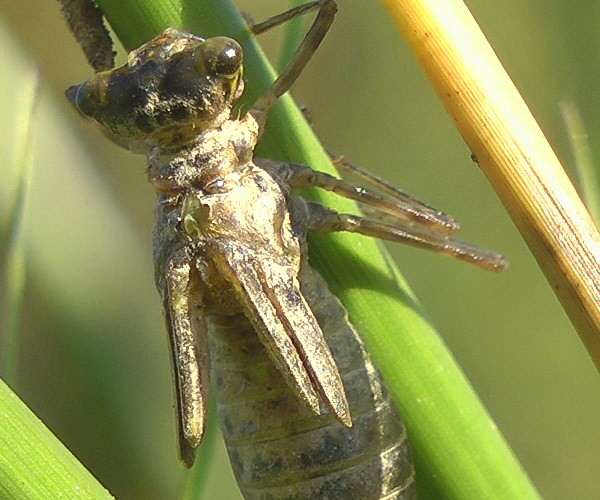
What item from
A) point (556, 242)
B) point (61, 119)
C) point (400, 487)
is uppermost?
point (61, 119)

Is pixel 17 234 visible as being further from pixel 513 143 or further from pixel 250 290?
pixel 513 143

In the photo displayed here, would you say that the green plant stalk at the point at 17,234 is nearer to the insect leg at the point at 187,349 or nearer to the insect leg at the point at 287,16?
the insect leg at the point at 187,349

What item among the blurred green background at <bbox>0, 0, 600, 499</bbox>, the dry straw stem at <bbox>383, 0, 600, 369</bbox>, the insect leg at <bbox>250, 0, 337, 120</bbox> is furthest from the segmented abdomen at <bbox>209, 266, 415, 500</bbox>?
the blurred green background at <bbox>0, 0, 600, 499</bbox>

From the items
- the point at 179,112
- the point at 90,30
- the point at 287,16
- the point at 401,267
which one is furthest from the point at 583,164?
the point at 401,267

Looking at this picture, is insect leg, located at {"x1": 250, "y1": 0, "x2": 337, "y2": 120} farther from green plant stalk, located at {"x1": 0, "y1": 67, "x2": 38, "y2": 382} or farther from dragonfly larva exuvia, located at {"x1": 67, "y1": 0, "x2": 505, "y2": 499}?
green plant stalk, located at {"x1": 0, "y1": 67, "x2": 38, "y2": 382}

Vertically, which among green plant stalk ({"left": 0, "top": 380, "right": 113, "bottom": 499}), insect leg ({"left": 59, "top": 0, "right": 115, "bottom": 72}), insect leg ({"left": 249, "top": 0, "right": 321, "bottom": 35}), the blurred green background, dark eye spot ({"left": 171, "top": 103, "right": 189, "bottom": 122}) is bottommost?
the blurred green background

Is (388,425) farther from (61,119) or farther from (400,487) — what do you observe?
(61,119)

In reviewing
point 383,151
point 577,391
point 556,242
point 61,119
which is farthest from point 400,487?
point 383,151
